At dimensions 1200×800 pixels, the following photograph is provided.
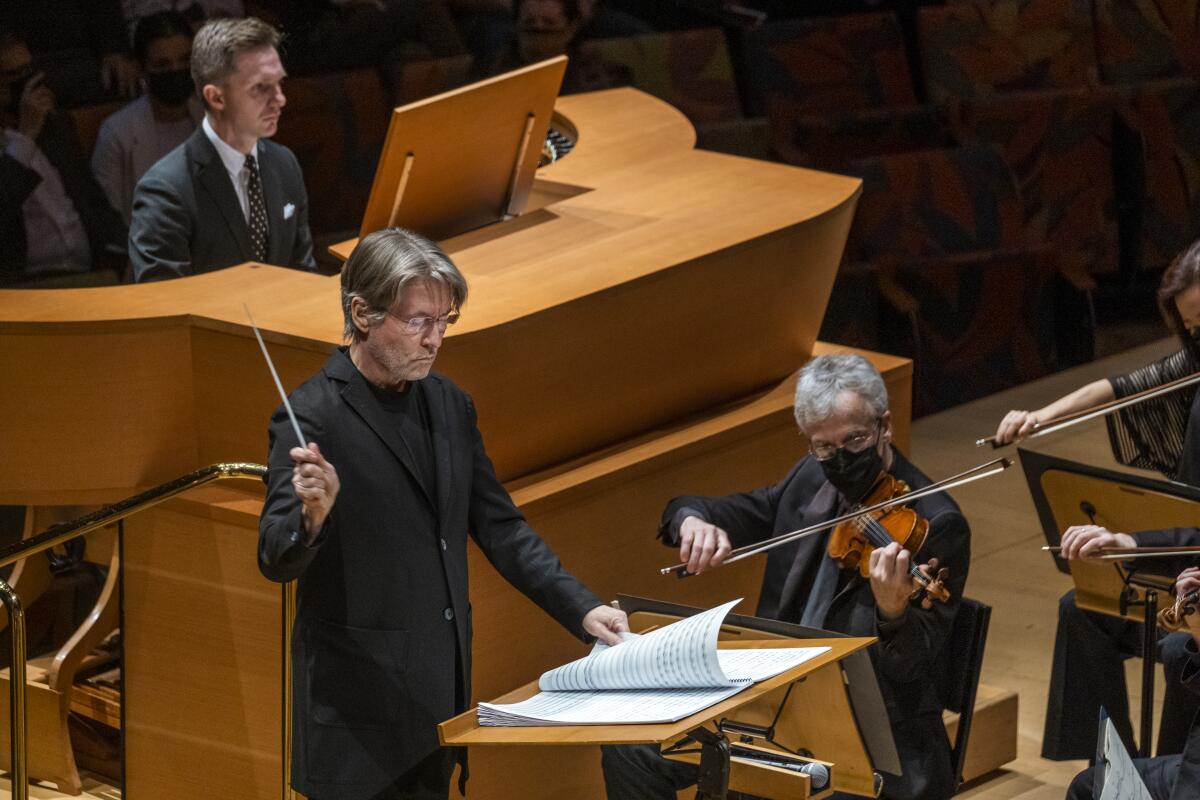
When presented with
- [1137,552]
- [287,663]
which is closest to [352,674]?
[287,663]

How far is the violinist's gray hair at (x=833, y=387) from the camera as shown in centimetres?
304

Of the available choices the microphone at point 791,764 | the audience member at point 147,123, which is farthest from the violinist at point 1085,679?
the audience member at point 147,123

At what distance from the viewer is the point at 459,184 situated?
3.60 meters

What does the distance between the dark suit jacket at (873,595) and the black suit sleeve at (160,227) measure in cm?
130

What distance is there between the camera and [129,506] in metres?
2.91

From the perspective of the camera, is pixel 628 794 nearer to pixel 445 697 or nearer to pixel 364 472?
pixel 445 697

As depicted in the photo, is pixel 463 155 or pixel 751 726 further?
pixel 463 155

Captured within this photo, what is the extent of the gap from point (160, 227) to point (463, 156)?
73 cm

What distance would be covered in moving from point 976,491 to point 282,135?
2.57m

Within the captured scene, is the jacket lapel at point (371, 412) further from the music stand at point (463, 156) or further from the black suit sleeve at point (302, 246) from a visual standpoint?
the black suit sleeve at point (302, 246)

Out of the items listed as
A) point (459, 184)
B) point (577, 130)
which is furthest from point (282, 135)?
point (459, 184)

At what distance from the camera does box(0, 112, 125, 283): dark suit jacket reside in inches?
193

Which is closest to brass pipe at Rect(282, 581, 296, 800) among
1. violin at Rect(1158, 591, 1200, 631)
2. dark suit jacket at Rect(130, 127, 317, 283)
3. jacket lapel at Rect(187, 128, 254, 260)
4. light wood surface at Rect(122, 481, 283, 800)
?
light wood surface at Rect(122, 481, 283, 800)

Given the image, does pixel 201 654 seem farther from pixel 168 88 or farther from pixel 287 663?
pixel 168 88
